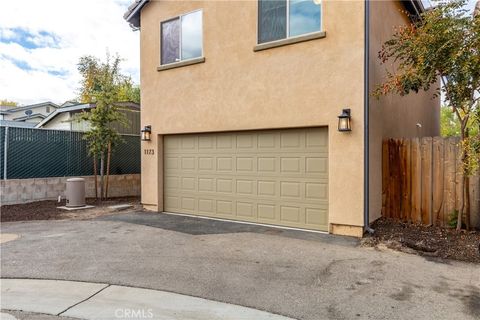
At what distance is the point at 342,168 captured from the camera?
22.2 feet

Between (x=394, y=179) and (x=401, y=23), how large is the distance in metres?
4.46

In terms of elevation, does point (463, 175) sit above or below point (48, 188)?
above

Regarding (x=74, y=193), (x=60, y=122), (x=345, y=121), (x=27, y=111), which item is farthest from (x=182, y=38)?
(x=27, y=111)

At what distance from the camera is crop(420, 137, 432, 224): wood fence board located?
23.8ft

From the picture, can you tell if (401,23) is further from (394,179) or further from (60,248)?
(60,248)

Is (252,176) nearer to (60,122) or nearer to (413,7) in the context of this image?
(413,7)

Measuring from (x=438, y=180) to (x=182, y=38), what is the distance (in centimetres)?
725

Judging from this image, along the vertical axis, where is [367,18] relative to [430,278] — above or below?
above

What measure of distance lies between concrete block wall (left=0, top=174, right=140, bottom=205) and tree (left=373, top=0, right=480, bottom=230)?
33.4 ft

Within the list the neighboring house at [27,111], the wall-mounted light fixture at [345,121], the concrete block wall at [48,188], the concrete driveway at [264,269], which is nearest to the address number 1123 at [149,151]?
the concrete driveway at [264,269]

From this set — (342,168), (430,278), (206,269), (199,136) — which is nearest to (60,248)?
(206,269)

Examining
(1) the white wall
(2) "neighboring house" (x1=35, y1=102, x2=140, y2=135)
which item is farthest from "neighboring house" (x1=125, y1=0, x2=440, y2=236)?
(1) the white wall

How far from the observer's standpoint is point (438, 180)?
7164 mm

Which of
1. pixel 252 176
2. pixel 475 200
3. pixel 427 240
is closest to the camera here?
pixel 427 240
